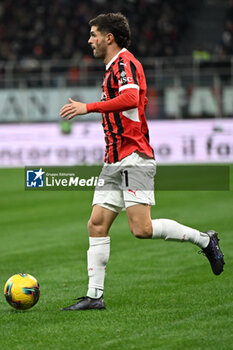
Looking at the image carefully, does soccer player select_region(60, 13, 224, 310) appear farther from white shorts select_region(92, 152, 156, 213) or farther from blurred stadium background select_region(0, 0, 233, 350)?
blurred stadium background select_region(0, 0, 233, 350)

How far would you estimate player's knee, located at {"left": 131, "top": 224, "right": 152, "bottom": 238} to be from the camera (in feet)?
19.2

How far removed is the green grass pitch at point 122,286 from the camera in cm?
493

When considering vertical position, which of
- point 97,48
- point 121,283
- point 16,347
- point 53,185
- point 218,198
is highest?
point 97,48

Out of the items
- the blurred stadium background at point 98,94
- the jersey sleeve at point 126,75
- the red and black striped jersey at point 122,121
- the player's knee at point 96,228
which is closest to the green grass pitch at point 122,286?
the player's knee at point 96,228

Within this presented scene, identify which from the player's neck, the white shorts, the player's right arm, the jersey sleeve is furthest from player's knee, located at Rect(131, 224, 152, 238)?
the player's neck

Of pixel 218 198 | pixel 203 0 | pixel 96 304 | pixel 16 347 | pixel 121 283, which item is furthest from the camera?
pixel 203 0

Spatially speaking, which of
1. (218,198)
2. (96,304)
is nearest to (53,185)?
(96,304)

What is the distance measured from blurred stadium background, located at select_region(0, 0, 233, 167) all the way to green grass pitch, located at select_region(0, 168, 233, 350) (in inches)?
296

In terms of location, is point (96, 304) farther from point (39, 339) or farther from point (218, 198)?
point (218, 198)

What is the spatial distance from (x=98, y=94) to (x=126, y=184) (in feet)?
55.6

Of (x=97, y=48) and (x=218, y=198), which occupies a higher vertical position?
(x=97, y=48)

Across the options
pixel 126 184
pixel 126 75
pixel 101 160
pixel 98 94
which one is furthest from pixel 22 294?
pixel 98 94

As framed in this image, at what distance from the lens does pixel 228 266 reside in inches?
313

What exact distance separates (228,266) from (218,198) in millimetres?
7400
